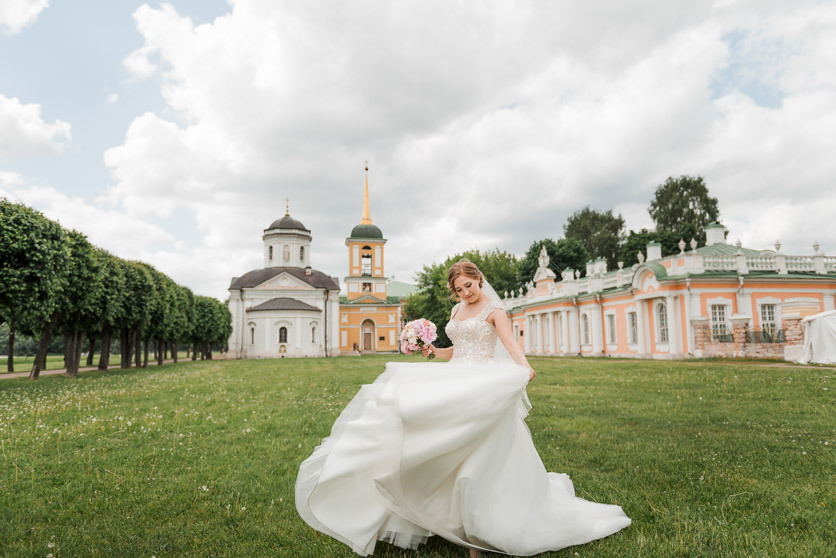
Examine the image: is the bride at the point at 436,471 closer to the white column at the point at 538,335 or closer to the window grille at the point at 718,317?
the window grille at the point at 718,317

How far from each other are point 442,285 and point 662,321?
29.5 m

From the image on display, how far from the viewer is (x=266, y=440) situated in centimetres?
724

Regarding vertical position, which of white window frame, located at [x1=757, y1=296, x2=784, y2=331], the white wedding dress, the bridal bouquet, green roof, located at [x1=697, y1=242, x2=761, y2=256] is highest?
green roof, located at [x1=697, y1=242, x2=761, y2=256]

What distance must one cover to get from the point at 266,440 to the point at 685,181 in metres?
Answer: 52.5

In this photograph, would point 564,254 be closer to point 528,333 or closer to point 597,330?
point 528,333

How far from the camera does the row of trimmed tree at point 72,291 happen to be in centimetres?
1561

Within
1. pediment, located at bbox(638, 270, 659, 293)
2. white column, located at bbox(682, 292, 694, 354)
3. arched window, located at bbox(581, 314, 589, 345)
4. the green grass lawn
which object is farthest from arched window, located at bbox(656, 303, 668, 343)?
the green grass lawn

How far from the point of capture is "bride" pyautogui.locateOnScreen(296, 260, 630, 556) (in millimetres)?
3355

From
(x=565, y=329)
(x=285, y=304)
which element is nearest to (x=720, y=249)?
(x=565, y=329)

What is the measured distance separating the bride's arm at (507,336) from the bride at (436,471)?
0.69ft

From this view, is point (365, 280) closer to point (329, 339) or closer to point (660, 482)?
point (329, 339)

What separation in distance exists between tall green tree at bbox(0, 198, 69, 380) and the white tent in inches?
1029

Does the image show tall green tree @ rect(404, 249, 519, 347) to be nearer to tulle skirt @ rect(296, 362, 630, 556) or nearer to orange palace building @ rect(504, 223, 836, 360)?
orange palace building @ rect(504, 223, 836, 360)

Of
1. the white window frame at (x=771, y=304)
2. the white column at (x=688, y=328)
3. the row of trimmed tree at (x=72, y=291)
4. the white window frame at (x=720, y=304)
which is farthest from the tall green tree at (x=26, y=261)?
the white window frame at (x=771, y=304)
